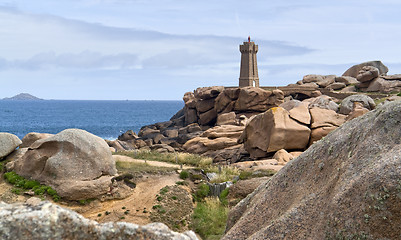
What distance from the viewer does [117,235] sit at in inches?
119

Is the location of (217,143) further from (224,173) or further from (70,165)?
(70,165)

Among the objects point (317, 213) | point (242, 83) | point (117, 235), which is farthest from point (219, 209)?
point (242, 83)

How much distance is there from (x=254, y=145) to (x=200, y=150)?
7.85 metres

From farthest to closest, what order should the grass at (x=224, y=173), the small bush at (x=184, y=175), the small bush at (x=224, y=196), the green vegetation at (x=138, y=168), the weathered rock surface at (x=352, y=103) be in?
the weathered rock surface at (x=352, y=103) → the green vegetation at (x=138, y=168) → the small bush at (x=184, y=175) → the grass at (x=224, y=173) → the small bush at (x=224, y=196)

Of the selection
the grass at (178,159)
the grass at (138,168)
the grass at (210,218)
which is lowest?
the grass at (210,218)

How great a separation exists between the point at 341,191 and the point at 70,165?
17827 mm

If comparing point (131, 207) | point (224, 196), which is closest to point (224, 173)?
point (224, 196)

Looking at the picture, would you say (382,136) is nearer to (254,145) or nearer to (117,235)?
(117,235)

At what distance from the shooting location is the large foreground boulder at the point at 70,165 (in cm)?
1970

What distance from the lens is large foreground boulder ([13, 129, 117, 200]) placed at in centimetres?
1970

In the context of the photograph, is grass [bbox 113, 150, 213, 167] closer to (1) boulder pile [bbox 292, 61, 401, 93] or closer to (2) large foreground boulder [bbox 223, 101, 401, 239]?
(2) large foreground boulder [bbox 223, 101, 401, 239]

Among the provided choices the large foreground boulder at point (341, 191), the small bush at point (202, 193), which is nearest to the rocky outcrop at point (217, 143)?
the small bush at point (202, 193)

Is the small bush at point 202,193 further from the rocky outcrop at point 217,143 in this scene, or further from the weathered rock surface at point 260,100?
the weathered rock surface at point 260,100

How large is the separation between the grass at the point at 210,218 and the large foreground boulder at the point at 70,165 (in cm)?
552
